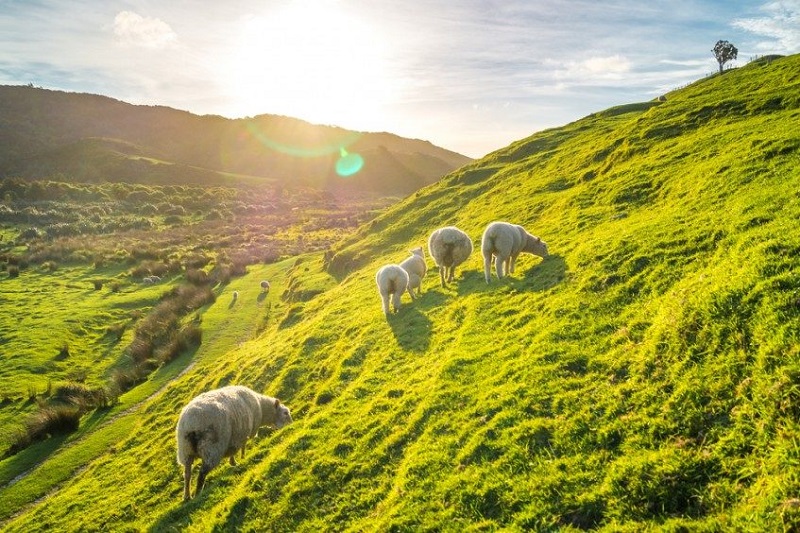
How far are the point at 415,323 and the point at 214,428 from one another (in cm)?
920

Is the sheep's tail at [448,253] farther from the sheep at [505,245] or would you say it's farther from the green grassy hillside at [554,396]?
the sheep at [505,245]

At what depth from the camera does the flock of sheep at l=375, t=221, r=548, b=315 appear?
19625 millimetres

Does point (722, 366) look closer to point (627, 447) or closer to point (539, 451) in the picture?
point (627, 447)

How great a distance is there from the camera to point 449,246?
70.4 feet

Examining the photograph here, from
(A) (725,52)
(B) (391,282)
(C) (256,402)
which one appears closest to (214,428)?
(C) (256,402)

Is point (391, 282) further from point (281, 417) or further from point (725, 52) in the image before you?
point (725, 52)

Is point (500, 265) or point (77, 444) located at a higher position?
point (500, 265)

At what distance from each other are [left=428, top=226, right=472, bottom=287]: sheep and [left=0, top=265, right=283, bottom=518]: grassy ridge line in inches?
678

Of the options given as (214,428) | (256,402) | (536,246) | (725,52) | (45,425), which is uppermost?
(725,52)

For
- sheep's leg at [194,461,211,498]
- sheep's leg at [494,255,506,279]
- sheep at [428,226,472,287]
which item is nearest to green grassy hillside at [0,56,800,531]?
sheep's leg at [194,461,211,498]

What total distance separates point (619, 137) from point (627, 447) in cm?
3613

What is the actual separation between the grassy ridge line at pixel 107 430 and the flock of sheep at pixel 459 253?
14490 millimetres

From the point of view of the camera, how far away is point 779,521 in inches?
223

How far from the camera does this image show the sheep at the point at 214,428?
12.5 metres
